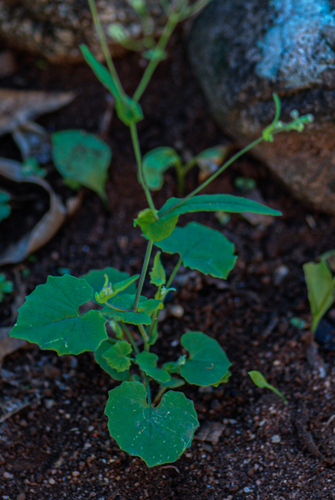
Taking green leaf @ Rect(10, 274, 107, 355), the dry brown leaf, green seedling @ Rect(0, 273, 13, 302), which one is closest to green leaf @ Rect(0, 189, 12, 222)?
green seedling @ Rect(0, 273, 13, 302)

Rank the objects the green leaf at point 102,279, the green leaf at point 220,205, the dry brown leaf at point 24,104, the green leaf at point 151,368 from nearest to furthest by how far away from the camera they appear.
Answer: the green leaf at point 220,205
the green leaf at point 151,368
the green leaf at point 102,279
the dry brown leaf at point 24,104

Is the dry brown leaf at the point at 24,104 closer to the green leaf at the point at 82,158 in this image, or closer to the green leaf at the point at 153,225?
the green leaf at the point at 82,158

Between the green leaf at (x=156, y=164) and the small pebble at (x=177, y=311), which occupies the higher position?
the green leaf at (x=156, y=164)

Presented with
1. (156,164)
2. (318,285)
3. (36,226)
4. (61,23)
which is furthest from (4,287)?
(61,23)

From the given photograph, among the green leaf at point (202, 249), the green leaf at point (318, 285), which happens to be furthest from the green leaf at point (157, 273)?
the green leaf at point (318, 285)

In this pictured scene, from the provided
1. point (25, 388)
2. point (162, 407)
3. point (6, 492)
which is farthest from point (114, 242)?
point (6, 492)

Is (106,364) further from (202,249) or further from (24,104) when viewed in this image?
(24,104)
